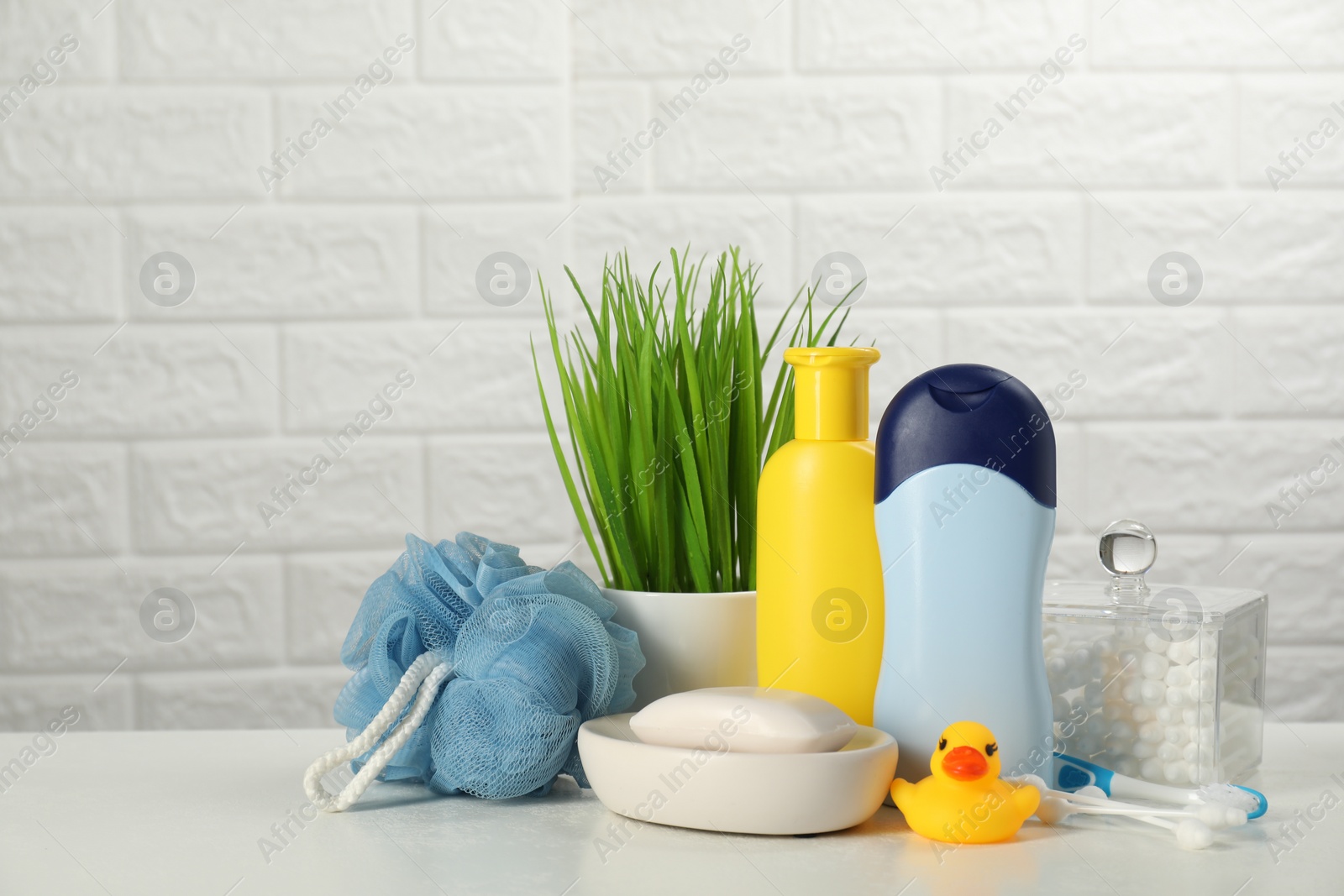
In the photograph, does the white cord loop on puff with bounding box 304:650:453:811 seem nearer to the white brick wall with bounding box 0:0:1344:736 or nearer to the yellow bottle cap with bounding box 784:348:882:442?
the yellow bottle cap with bounding box 784:348:882:442

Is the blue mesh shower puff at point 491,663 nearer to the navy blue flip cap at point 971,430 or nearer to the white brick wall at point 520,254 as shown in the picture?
the navy blue flip cap at point 971,430

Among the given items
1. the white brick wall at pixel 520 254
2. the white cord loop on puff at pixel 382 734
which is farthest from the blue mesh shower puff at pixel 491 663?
the white brick wall at pixel 520 254

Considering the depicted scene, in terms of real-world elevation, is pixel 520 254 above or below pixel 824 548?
above

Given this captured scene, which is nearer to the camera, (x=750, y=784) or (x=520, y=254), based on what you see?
(x=750, y=784)

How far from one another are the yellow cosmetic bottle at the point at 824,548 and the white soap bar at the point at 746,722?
0.05 m

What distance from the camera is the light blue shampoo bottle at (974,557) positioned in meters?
A: 0.51

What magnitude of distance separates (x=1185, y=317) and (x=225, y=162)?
1024 millimetres

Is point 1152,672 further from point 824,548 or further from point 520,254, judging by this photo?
point 520,254

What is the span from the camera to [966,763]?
0.47 m

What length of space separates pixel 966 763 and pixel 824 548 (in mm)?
Result: 118

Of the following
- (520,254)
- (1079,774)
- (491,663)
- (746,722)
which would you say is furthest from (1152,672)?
(520,254)

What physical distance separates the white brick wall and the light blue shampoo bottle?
2.45 ft

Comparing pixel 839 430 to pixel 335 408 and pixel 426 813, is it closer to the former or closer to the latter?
pixel 426 813

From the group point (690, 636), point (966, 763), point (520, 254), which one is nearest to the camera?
point (966, 763)
